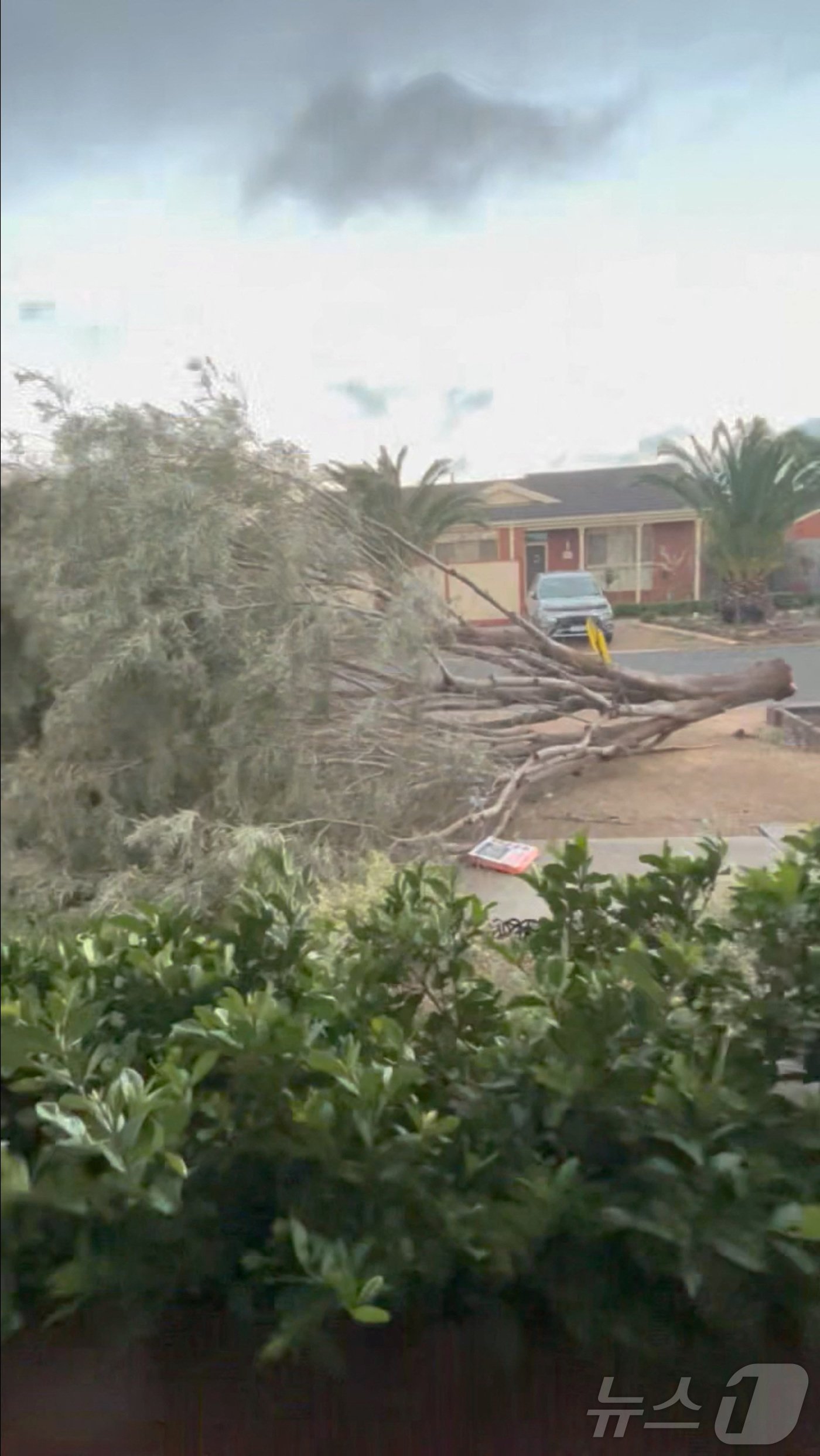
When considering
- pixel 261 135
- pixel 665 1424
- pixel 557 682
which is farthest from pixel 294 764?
pixel 665 1424

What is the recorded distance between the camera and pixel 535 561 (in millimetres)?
1268

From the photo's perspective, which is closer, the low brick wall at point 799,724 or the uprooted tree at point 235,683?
the uprooted tree at point 235,683

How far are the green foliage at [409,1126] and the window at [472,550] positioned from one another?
0.41 meters

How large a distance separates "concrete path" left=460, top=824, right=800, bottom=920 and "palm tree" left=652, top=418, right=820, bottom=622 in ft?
0.91

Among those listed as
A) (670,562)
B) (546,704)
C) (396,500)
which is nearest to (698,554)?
(670,562)

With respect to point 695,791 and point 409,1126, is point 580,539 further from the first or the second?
point 409,1126

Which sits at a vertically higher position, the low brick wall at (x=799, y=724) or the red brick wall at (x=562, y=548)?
the red brick wall at (x=562, y=548)

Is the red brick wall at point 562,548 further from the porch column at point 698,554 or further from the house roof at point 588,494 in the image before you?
the porch column at point 698,554

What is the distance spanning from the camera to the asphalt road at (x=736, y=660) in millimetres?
1301

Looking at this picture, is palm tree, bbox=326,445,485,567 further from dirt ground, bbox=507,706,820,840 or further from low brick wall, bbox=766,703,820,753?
low brick wall, bbox=766,703,820,753

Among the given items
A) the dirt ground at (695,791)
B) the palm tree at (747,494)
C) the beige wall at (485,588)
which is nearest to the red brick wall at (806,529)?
the palm tree at (747,494)

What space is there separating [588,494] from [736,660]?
281 mm

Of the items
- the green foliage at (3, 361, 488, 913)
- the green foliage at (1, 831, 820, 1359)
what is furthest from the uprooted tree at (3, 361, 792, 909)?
the green foliage at (1, 831, 820, 1359)

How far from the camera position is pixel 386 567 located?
1.24 metres
